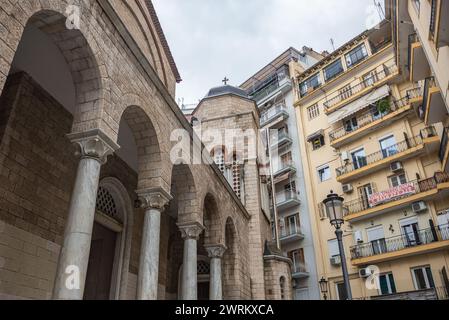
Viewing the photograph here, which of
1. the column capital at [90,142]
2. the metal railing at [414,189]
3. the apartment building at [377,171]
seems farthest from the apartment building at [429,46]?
the column capital at [90,142]

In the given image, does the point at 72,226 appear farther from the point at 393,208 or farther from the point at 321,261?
the point at 321,261

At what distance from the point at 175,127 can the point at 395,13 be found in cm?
1099

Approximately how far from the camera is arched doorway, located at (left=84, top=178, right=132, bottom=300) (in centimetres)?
977

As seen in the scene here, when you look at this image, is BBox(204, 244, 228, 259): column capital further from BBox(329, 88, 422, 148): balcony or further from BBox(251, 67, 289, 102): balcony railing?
BBox(251, 67, 289, 102): balcony railing

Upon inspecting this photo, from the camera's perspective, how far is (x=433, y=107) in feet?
44.5

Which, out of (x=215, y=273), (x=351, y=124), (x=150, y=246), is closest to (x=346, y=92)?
(x=351, y=124)

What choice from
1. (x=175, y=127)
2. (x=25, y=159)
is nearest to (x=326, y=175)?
(x=175, y=127)

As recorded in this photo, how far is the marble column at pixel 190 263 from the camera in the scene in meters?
8.43

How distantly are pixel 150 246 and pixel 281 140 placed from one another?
21882 millimetres

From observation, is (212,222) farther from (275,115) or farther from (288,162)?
(275,115)

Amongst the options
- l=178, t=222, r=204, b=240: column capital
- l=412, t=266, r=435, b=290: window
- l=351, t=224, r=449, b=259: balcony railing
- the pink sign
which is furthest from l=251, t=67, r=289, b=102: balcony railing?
l=178, t=222, r=204, b=240: column capital

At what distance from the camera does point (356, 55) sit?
81.9 ft

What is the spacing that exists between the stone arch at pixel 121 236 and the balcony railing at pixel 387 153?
15744 mm

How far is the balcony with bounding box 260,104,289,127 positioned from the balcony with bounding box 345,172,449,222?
31.6ft
